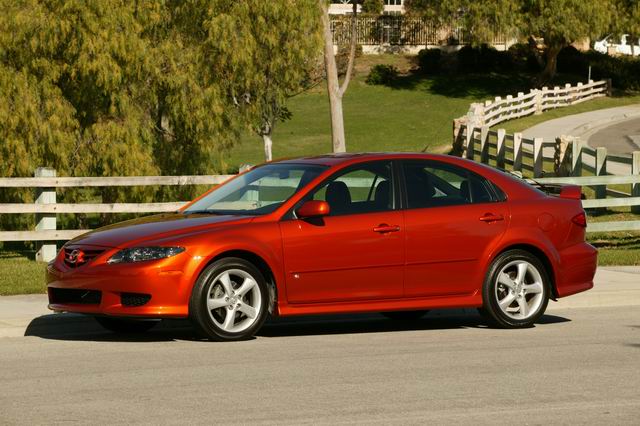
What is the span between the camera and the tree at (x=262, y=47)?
3161 cm

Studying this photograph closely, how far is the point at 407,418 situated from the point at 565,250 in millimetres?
4835

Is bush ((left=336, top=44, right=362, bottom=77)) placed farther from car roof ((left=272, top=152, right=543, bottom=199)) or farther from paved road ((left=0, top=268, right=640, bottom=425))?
paved road ((left=0, top=268, right=640, bottom=425))

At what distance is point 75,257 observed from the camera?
11.0 meters

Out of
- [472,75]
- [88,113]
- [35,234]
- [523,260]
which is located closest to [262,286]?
[523,260]

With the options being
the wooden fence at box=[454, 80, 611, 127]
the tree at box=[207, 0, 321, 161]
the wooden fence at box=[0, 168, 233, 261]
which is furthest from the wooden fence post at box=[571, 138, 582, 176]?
the wooden fence at box=[454, 80, 611, 127]

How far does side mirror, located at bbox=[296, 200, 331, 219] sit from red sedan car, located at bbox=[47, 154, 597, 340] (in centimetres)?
1

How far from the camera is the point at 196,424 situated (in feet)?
24.9

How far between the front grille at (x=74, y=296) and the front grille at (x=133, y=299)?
0.66 feet

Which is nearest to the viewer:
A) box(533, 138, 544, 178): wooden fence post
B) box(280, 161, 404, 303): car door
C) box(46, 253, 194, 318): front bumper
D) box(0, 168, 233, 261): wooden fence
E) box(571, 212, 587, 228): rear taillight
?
box(46, 253, 194, 318): front bumper

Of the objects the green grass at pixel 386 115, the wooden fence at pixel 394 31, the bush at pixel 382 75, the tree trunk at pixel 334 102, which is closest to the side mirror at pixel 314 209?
the tree trunk at pixel 334 102

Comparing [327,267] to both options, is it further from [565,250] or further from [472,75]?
[472,75]

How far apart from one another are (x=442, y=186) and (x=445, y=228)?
48 centimetres

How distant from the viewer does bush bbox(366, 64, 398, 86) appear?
74812 millimetres

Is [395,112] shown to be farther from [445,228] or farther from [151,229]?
[151,229]
